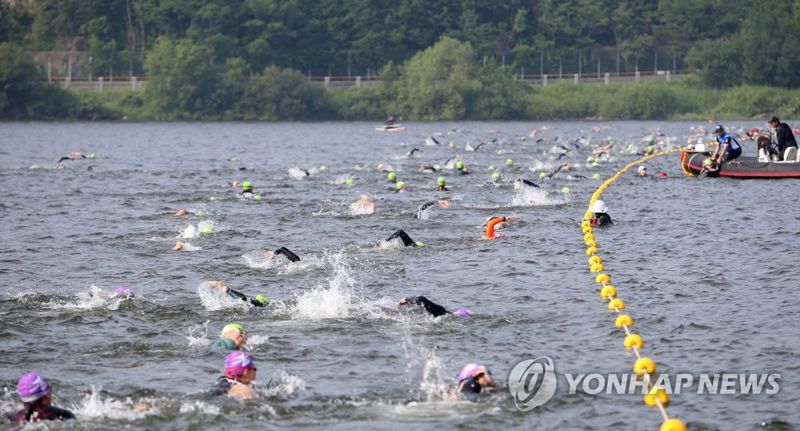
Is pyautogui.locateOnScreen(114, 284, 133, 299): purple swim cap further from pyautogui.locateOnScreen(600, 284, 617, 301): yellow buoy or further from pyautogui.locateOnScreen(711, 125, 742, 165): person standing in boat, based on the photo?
pyautogui.locateOnScreen(711, 125, 742, 165): person standing in boat

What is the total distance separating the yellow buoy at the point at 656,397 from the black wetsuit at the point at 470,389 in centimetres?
184

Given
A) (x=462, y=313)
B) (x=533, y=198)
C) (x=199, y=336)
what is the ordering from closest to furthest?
(x=199, y=336) → (x=462, y=313) → (x=533, y=198)

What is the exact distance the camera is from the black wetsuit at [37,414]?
13750mm

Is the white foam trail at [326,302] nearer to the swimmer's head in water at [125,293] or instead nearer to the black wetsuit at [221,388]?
the swimmer's head in water at [125,293]

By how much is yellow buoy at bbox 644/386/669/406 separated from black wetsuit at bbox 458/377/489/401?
1.84m

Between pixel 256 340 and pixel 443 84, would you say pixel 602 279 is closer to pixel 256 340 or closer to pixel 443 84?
pixel 256 340

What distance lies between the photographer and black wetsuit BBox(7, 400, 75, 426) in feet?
45.1

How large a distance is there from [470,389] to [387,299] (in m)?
5.26

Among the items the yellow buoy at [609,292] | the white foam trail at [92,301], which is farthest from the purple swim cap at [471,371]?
the white foam trail at [92,301]

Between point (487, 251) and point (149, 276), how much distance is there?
21.5ft

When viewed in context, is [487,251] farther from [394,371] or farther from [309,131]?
[309,131]

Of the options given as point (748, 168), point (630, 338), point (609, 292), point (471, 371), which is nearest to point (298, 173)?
point (748, 168)

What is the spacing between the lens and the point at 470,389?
14750 mm

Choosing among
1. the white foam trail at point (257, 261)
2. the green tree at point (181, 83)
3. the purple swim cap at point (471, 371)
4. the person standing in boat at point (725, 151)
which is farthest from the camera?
the green tree at point (181, 83)
